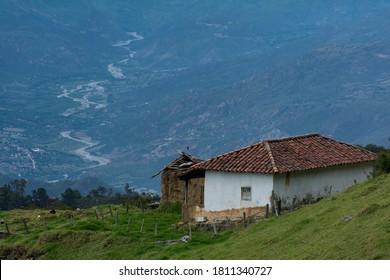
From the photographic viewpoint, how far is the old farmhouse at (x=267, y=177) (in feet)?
130

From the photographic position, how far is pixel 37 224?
45719 mm

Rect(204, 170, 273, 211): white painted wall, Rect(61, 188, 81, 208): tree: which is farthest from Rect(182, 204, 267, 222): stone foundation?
Rect(61, 188, 81, 208): tree

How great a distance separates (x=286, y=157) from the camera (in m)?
41.2

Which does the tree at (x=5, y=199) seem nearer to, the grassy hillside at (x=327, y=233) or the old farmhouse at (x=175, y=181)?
the old farmhouse at (x=175, y=181)

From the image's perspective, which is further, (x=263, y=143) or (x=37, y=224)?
(x=37, y=224)

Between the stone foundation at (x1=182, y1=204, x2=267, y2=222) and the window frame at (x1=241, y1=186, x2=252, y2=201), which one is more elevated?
the window frame at (x1=241, y1=186, x2=252, y2=201)

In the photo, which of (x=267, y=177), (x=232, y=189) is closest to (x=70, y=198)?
(x=232, y=189)

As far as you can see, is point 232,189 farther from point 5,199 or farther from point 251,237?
point 5,199

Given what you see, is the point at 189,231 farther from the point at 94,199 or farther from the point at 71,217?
the point at 94,199

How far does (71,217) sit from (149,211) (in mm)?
3632

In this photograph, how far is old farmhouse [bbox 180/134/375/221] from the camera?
39.8 meters

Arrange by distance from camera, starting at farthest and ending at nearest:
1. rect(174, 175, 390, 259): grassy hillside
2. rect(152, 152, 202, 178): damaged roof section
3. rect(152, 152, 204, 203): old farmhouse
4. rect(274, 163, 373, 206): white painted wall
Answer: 1. rect(152, 152, 202, 178): damaged roof section
2. rect(152, 152, 204, 203): old farmhouse
3. rect(274, 163, 373, 206): white painted wall
4. rect(174, 175, 390, 259): grassy hillside

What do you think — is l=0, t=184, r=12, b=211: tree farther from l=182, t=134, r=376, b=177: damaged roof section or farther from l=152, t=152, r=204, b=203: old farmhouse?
l=182, t=134, r=376, b=177: damaged roof section
